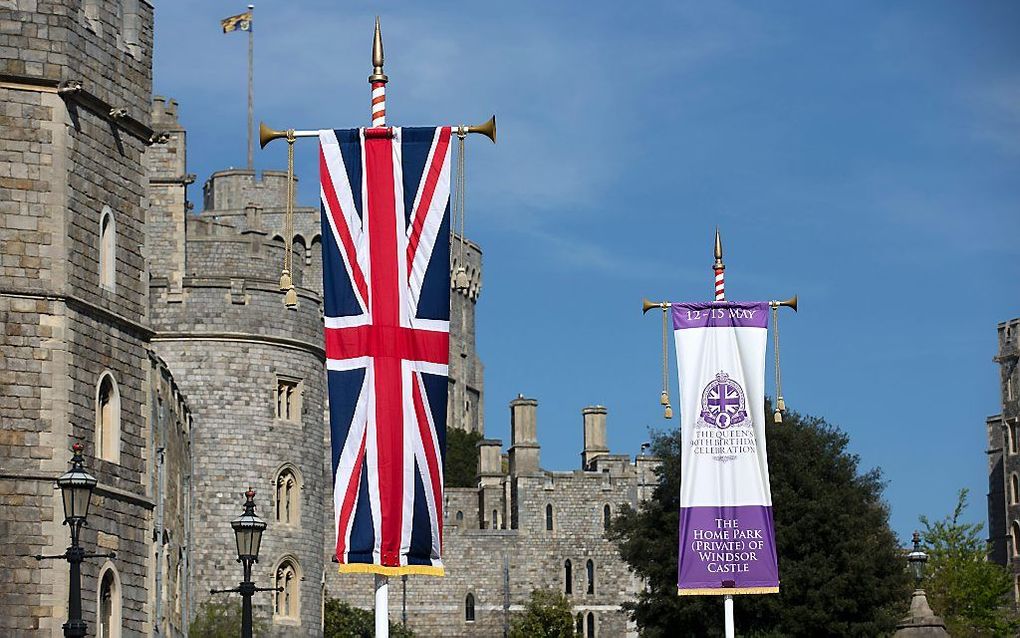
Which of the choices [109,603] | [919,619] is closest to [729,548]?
[919,619]

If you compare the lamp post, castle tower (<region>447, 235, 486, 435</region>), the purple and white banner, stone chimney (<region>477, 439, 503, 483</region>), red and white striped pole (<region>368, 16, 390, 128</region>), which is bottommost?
the lamp post

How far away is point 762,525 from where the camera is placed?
26500 millimetres

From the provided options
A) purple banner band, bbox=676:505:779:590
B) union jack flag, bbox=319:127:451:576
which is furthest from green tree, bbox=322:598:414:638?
union jack flag, bbox=319:127:451:576

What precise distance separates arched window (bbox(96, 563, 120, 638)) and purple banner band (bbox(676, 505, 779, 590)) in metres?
7.10

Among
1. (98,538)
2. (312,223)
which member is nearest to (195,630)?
(98,538)

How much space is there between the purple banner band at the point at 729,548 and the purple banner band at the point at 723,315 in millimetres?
2244

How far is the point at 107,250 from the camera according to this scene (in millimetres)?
27359

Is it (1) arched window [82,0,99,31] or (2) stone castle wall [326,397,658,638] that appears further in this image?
(2) stone castle wall [326,397,658,638]

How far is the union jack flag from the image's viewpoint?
1850 centimetres

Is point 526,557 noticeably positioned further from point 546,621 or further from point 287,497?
point 287,497

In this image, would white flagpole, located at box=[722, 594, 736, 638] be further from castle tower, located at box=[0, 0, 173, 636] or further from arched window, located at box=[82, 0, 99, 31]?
arched window, located at box=[82, 0, 99, 31]

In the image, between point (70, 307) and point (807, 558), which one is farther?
point (807, 558)

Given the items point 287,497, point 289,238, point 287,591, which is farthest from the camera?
point 287,497

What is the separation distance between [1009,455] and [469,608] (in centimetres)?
2181
